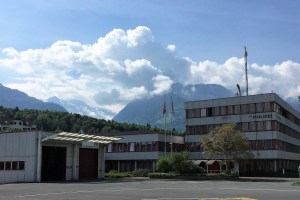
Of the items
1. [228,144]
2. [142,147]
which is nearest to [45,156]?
[228,144]

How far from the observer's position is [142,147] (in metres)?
84.7

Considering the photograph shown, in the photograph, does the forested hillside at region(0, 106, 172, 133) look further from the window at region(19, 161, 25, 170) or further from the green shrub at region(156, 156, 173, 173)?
the window at region(19, 161, 25, 170)

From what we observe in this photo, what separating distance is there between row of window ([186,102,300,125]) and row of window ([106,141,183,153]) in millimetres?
6672

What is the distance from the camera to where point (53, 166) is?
168 feet

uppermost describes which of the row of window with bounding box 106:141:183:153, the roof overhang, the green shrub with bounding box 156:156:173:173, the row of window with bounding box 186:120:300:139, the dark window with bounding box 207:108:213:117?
the dark window with bounding box 207:108:213:117

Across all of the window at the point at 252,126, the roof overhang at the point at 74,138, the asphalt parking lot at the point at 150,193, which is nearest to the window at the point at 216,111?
the window at the point at 252,126

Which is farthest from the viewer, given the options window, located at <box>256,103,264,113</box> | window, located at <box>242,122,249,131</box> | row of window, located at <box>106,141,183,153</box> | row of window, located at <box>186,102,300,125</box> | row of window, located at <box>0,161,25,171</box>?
row of window, located at <box>106,141,183,153</box>

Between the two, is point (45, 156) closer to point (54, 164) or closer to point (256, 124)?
point (54, 164)

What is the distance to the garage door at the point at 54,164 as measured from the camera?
50.5 metres

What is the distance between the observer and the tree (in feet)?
203

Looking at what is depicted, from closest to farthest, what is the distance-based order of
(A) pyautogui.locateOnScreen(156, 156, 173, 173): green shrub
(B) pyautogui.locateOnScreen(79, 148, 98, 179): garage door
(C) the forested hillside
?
(B) pyautogui.locateOnScreen(79, 148, 98, 179): garage door < (A) pyautogui.locateOnScreen(156, 156, 173, 173): green shrub < (C) the forested hillside

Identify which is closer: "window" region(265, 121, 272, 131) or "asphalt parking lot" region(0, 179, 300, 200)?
"asphalt parking lot" region(0, 179, 300, 200)

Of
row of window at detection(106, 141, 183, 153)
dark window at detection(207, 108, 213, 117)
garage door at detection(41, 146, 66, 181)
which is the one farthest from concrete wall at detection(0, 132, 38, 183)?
dark window at detection(207, 108, 213, 117)

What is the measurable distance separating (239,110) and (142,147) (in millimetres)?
19179
